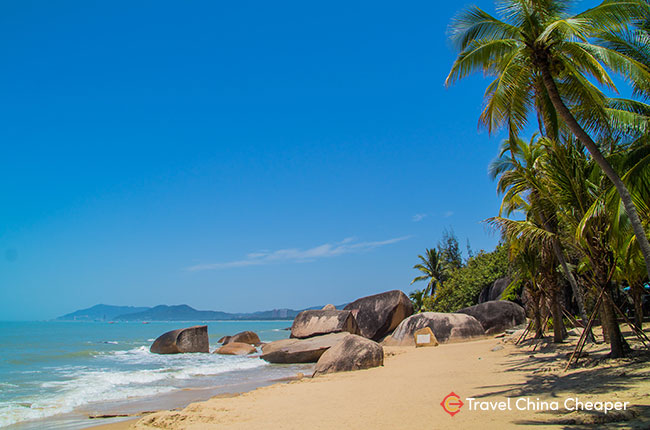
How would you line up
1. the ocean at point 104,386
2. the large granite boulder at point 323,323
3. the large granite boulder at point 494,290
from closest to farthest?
the ocean at point 104,386 → the large granite boulder at point 323,323 → the large granite boulder at point 494,290

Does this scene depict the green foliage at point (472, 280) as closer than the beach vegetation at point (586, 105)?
No

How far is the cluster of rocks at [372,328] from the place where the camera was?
1758 centimetres

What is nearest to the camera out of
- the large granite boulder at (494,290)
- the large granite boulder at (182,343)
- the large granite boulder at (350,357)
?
the large granite boulder at (350,357)

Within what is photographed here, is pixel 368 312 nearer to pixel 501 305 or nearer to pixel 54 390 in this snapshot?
pixel 501 305

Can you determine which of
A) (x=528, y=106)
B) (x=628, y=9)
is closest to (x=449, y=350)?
(x=528, y=106)

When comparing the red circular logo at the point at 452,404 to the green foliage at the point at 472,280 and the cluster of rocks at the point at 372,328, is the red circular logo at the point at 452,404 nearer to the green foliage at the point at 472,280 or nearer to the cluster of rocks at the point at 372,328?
the cluster of rocks at the point at 372,328

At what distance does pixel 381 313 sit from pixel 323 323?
3515 millimetres

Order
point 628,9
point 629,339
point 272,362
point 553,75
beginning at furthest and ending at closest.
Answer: point 272,362, point 629,339, point 553,75, point 628,9

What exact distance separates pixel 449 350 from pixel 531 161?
7195 millimetres

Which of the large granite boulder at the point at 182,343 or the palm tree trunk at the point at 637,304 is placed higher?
the palm tree trunk at the point at 637,304

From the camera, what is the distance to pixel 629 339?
11578mm

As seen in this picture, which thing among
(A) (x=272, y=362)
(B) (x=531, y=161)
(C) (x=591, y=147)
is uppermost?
(B) (x=531, y=161)

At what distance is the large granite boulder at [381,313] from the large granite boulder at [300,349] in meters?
3.47

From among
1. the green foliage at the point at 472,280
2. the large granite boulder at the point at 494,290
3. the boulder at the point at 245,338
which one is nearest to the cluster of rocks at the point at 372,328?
the boulder at the point at 245,338
